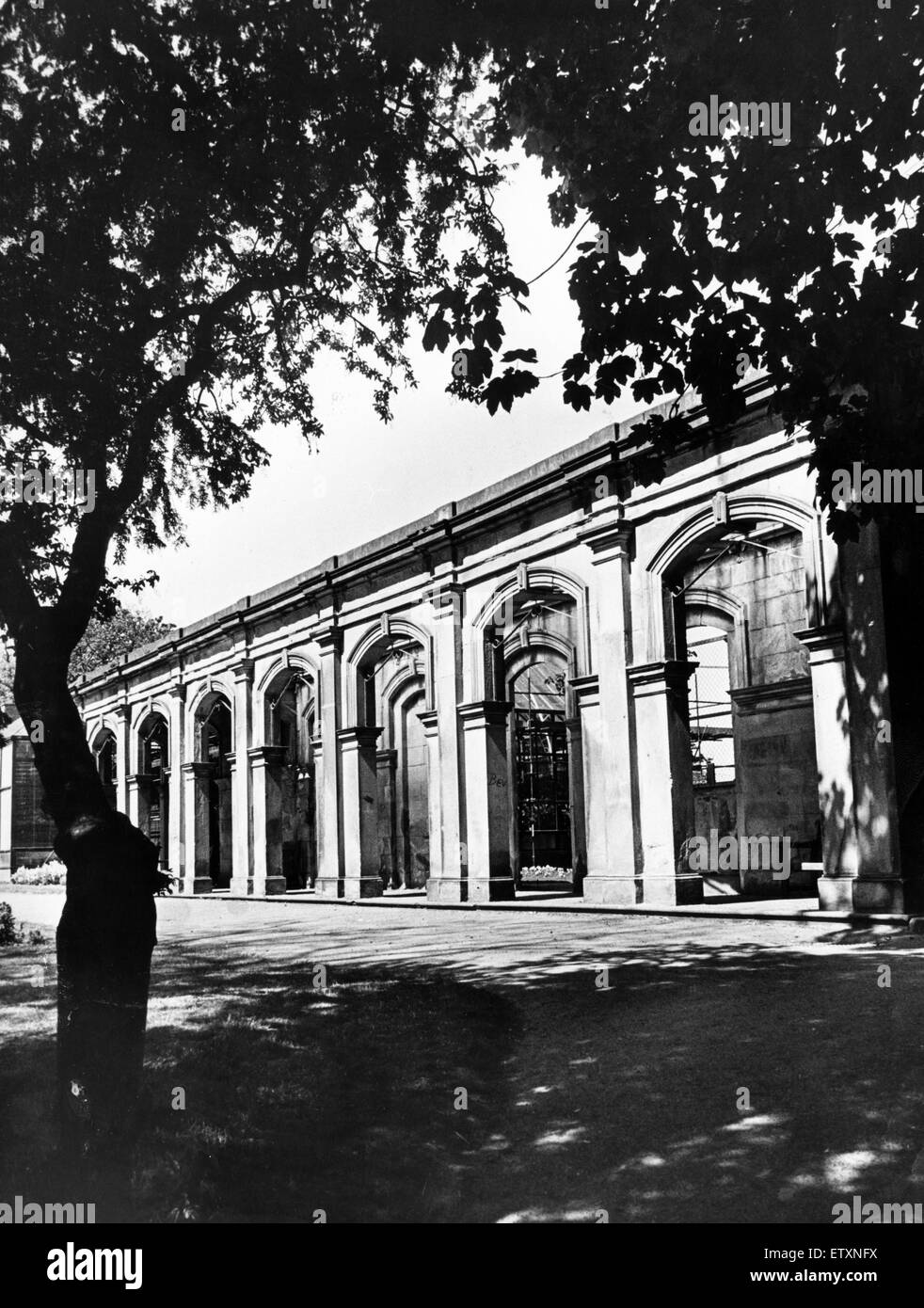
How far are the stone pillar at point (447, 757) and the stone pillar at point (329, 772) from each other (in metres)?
3.19

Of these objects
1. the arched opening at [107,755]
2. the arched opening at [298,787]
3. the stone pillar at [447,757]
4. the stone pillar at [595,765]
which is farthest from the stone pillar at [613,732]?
the arched opening at [107,755]

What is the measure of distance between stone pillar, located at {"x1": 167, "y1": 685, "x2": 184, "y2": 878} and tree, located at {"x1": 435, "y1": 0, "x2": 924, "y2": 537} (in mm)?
24535

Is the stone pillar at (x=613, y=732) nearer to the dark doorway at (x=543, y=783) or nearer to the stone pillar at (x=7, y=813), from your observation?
the dark doorway at (x=543, y=783)

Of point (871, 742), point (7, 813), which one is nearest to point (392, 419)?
point (871, 742)

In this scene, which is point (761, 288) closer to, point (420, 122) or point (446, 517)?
point (420, 122)

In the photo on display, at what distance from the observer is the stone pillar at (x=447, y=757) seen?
62.7ft

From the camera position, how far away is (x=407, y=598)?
21109 mm

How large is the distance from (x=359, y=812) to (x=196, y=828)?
25.9 feet

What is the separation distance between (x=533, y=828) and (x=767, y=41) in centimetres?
2247

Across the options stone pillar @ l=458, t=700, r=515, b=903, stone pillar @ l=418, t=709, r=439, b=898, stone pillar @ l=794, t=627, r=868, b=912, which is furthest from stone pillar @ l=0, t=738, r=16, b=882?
stone pillar @ l=794, t=627, r=868, b=912

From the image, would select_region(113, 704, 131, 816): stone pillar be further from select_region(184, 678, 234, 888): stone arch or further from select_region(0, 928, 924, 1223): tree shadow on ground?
select_region(0, 928, 924, 1223): tree shadow on ground

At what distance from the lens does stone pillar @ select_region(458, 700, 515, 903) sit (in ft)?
61.1

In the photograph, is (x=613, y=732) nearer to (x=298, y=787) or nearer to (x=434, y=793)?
(x=434, y=793)

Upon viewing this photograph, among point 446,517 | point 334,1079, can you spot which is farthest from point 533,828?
point 334,1079
